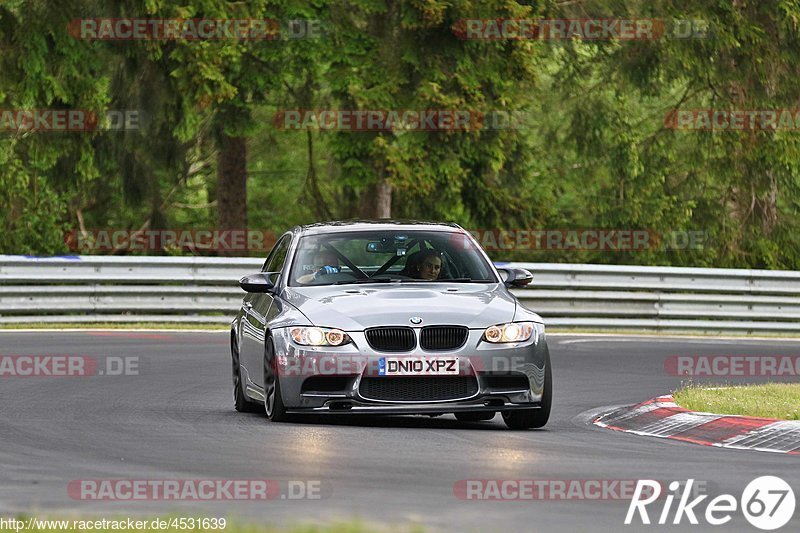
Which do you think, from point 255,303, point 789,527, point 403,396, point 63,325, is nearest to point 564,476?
point 789,527

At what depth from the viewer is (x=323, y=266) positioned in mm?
13148

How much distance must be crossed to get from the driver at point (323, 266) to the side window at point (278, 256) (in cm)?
54

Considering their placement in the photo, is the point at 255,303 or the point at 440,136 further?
the point at 440,136

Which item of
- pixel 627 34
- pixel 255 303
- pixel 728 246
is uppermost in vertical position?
pixel 627 34

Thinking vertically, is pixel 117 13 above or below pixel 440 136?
above

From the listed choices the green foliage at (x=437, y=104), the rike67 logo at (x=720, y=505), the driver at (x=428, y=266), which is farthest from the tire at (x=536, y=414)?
the green foliage at (x=437, y=104)

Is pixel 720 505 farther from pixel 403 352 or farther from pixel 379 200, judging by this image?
pixel 379 200

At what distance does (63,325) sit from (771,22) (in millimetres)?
16418

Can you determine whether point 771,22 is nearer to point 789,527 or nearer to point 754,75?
point 754,75

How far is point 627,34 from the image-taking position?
3353cm

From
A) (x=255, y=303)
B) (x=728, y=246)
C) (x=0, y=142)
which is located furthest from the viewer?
(x=728, y=246)

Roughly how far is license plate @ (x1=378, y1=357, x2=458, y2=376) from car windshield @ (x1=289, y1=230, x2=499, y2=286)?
1231 mm

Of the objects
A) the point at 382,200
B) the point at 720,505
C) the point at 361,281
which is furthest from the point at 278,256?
the point at 382,200

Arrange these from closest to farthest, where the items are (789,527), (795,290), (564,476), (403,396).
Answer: (789,527) → (564,476) → (403,396) → (795,290)
